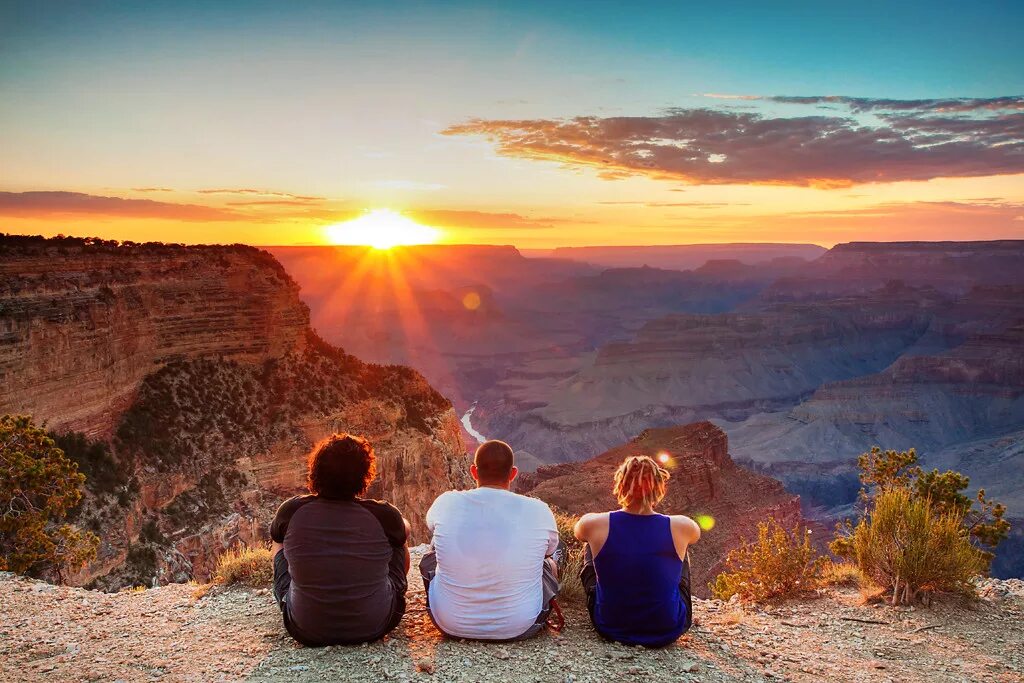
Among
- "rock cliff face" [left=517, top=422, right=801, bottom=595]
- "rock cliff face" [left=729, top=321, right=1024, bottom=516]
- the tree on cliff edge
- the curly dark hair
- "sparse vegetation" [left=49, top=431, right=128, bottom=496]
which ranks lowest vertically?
"rock cliff face" [left=729, top=321, right=1024, bottom=516]

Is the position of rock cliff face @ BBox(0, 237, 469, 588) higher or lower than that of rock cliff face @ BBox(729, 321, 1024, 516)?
higher

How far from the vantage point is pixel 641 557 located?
17.3 feet

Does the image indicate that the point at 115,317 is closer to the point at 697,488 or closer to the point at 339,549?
the point at 339,549

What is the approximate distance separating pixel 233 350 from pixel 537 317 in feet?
484

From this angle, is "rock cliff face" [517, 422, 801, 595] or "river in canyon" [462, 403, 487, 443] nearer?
"rock cliff face" [517, 422, 801, 595]

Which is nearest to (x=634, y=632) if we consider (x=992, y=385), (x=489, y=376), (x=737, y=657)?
(x=737, y=657)

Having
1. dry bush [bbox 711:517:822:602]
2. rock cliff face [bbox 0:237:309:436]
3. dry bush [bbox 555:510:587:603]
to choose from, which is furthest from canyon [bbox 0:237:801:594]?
dry bush [bbox 555:510:587:603]

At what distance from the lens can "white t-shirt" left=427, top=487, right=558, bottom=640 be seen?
17.0 ft

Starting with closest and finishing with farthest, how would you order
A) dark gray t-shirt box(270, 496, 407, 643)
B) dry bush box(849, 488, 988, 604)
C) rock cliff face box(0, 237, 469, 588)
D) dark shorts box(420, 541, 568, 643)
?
dark gray t-shirt box(270, 496, 407, 643)
dark shorts box(420, 541, 568, 643)
dry bush box(849, 488, 988, 604)
rock cliff face box(0, 237, 469, 588)

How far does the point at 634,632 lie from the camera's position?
561cm

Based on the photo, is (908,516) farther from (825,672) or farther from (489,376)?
(489,376)

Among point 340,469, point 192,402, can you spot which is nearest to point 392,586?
point 340,469

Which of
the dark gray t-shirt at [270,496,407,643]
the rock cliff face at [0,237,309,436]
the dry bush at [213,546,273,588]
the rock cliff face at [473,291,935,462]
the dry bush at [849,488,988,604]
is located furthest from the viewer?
the rock cliff face at [473,291,935,462]

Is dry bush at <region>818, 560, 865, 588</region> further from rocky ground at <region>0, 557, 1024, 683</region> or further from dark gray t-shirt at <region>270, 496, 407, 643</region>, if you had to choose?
dark gray t-shirt at <region>270, 496, 407, 643</region>
